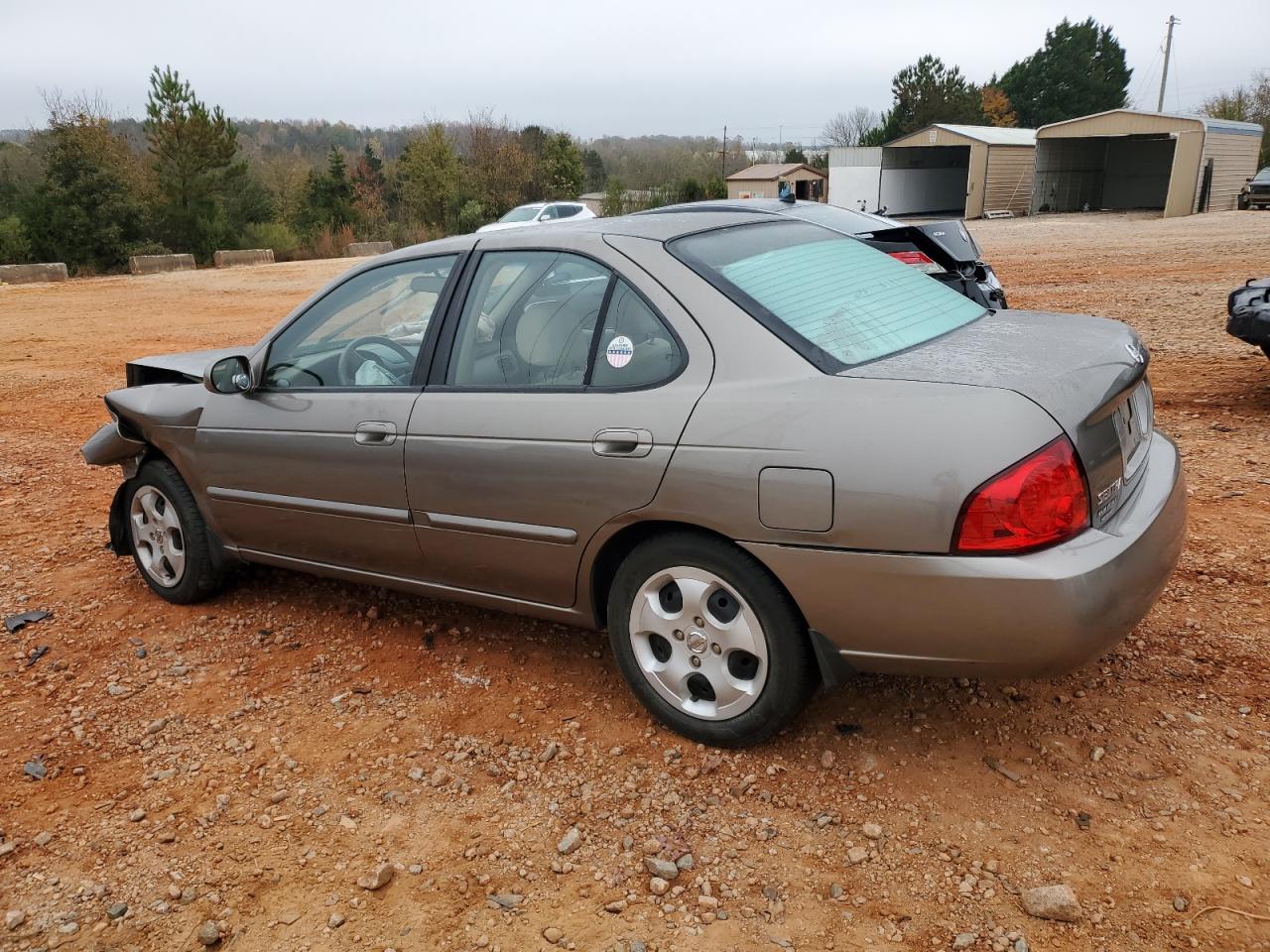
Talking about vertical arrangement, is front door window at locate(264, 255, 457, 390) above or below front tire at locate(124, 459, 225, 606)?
above

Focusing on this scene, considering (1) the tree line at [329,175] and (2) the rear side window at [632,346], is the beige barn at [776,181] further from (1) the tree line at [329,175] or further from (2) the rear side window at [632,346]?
(2) the rear side window at [632,346]

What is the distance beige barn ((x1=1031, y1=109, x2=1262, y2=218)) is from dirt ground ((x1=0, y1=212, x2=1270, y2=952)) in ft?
112

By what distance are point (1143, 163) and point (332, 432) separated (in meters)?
44.9

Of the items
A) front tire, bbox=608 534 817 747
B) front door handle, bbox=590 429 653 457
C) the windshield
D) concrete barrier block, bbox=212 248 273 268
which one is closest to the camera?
front tire, bbox=608 534 817 747

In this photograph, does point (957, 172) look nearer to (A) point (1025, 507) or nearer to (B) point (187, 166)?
(B) point (187, 166)

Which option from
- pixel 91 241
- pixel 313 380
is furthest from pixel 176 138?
pixel 313 380

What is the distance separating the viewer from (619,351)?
3186 millimetres

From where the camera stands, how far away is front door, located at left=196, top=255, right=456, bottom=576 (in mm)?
3721

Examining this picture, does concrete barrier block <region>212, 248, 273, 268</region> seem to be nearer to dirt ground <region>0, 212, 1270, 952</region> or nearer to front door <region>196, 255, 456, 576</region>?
dirt ground <region>0, 212, 1270, 952</region>

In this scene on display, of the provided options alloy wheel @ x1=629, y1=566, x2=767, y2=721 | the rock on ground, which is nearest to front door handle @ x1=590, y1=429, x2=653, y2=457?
alloy wheel @ x1=629, y1=566, x2=767, y2=721

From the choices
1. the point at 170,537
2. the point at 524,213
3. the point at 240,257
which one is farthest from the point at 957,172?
the point at 170,537

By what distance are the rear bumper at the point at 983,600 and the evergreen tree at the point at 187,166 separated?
3385cm

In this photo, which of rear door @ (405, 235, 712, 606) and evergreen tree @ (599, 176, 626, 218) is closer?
rear door @ (405, 235, 712, 606)

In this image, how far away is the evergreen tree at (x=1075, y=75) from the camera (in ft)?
214
